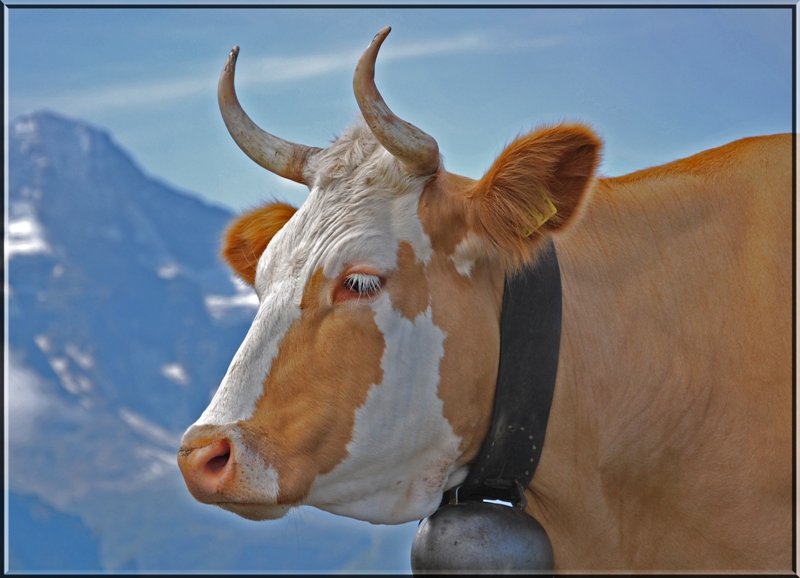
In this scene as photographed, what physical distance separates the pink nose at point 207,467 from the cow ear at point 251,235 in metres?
1.40

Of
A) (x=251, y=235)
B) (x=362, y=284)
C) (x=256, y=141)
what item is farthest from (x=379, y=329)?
(x=251, y=235)

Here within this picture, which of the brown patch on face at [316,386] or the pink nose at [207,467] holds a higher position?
the brown patch on face at [316,386]

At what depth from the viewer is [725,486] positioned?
316cm

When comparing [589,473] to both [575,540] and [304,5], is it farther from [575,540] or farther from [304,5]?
[304,5]

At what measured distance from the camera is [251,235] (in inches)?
153

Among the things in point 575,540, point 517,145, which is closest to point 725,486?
point 575,540

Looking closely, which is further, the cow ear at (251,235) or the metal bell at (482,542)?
the cow ear at (251,235)

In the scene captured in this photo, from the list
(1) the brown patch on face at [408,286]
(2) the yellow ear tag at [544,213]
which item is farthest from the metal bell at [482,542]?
(2) the yellow ear tag at [544,213]

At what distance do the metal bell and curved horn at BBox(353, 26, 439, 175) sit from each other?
1.29 metres

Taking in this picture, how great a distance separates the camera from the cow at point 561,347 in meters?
2.80

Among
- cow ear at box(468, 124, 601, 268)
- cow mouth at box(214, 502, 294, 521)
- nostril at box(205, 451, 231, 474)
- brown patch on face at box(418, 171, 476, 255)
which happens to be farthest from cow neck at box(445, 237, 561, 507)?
nostril at box(205, 451, 231, 474)

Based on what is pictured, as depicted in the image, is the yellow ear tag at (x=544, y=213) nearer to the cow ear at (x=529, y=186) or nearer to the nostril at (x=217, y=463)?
the cow ear at (x=529, y=186)

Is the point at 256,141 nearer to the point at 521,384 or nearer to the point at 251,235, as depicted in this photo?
the point at 251,235

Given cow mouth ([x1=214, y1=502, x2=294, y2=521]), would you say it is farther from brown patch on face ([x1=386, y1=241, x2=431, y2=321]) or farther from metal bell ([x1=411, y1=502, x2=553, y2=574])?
brown patch on face ([x1=386, y1=241, x2=431, y2=321])
